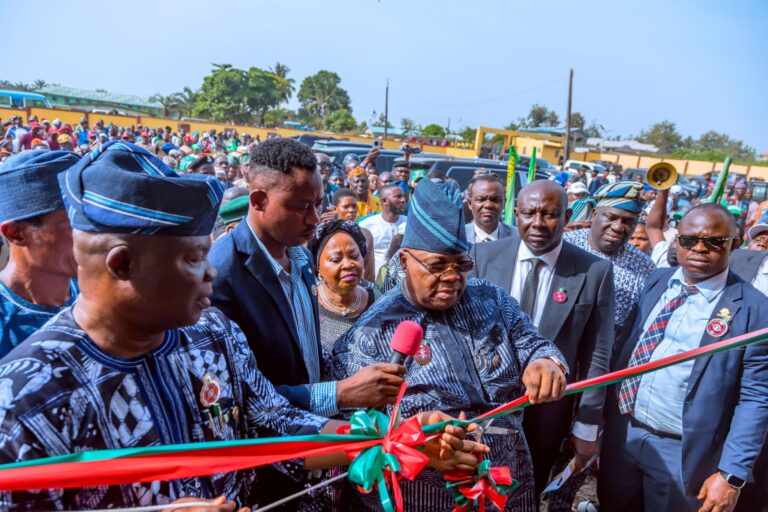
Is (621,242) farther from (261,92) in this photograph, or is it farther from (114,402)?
(261,92)

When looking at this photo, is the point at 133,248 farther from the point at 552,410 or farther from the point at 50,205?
the point at 552,410

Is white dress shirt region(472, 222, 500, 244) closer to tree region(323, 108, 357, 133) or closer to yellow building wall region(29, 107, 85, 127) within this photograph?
yellow building wall region(29, 107, 85, 127)

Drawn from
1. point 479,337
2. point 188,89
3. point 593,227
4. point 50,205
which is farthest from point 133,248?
point 188,89

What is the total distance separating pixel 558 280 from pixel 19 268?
2.64 meters

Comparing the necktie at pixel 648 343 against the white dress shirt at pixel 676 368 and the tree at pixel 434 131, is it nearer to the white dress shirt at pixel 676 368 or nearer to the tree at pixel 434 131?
the white dress shirt at pixel 676 368

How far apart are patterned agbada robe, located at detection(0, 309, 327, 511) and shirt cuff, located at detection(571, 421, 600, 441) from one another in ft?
7.04

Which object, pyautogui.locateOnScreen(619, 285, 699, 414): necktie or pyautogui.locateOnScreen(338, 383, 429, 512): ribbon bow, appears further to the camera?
pyautogui.locateOnScreen(619, 285, 699, 414): necktie

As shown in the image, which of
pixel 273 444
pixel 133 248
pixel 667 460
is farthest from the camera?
pixel 667 460

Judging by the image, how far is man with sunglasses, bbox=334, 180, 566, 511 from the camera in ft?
6.91

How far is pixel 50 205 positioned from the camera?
6.20 feet

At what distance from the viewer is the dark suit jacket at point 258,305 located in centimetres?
217

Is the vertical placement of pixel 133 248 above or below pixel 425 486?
above

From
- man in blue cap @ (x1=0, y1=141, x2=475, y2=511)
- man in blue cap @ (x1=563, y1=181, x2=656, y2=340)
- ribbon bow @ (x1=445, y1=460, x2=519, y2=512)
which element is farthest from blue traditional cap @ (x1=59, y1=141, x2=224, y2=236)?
man in blue cap @ (x1=563, y1=181, x2=656, y2=340)

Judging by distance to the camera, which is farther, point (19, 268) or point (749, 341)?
point (749, 341)
